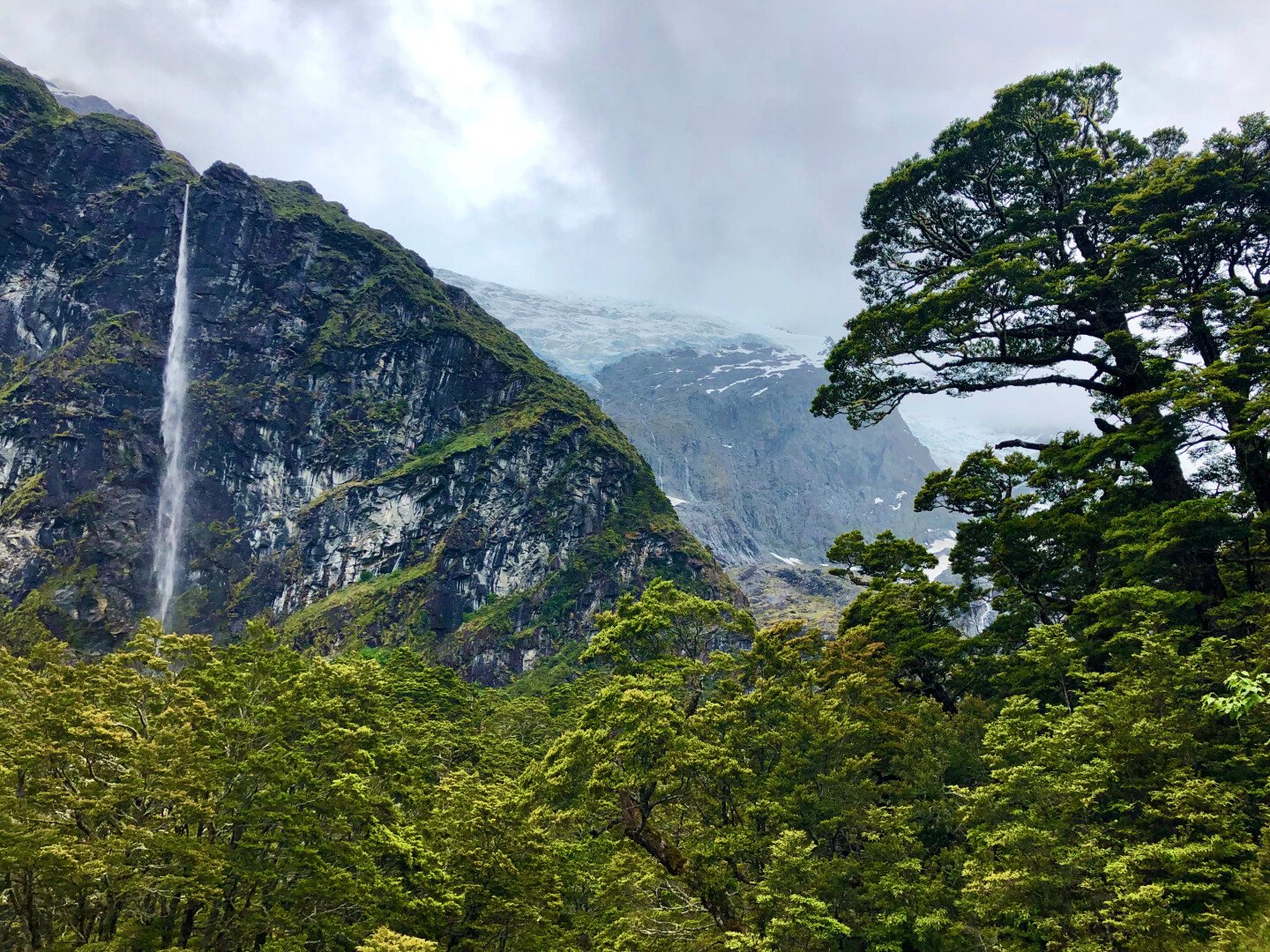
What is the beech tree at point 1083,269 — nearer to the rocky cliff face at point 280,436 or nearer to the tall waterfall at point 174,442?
the rocky cliff face at point 280,436

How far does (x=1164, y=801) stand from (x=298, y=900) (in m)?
20.6

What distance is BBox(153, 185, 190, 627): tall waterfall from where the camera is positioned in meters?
144

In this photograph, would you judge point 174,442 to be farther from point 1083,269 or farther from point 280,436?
point 1083,269

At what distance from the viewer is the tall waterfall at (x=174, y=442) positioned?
144 m

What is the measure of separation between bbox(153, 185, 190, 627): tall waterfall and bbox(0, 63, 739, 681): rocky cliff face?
2.44 m

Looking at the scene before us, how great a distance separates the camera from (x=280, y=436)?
169500 millimetres

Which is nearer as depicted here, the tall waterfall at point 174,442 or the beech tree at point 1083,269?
the beech tree at point 1083,269

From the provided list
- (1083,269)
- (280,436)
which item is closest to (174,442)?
(280,436)

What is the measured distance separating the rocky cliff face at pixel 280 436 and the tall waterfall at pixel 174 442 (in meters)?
2.44

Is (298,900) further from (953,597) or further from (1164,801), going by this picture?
(953,597)

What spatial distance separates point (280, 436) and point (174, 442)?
21.0 metres

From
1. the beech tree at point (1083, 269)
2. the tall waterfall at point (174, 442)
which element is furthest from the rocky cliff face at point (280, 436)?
the beech tree at point (1083, 269)

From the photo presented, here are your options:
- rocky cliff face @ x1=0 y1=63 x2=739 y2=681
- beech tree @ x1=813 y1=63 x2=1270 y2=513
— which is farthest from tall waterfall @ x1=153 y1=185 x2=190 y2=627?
beech tree @ x1=813 y1=63 x2=1270 y2=513

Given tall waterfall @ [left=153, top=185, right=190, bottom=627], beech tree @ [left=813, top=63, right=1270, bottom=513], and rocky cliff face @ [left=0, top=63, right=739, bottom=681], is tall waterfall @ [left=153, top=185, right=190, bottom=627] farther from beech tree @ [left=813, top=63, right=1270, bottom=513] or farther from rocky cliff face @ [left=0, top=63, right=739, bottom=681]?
beech tree @ [left=813, top=63, right=1270, bottom=513]
